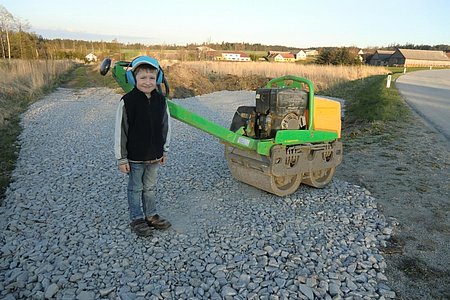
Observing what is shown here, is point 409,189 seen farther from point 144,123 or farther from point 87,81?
point 87,81

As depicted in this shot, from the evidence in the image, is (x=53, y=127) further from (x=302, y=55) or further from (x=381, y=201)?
(x=302, y=55)

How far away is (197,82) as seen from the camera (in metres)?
21.8

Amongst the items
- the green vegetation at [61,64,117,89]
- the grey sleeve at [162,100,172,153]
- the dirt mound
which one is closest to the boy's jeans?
the grey sleeve at [162,100,172,153]

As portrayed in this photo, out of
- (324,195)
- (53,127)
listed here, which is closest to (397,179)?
(324,195)

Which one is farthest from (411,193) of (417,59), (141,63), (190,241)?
(417,59)

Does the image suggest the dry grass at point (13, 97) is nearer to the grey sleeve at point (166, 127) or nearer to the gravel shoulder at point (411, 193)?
the grey sleeve at point (166, 127)

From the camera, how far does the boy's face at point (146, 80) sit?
11.4 ft

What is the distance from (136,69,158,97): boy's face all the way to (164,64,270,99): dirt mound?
14845 mm

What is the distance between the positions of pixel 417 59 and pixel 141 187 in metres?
81.2

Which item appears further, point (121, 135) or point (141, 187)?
point (141, 187)

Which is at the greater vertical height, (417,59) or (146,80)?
(417,59)

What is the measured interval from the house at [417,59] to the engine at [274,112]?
75.4 m

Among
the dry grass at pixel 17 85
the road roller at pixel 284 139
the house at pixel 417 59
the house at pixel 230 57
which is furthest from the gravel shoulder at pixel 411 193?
the house at pixel 417 59

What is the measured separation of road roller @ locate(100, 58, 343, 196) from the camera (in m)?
4.47
